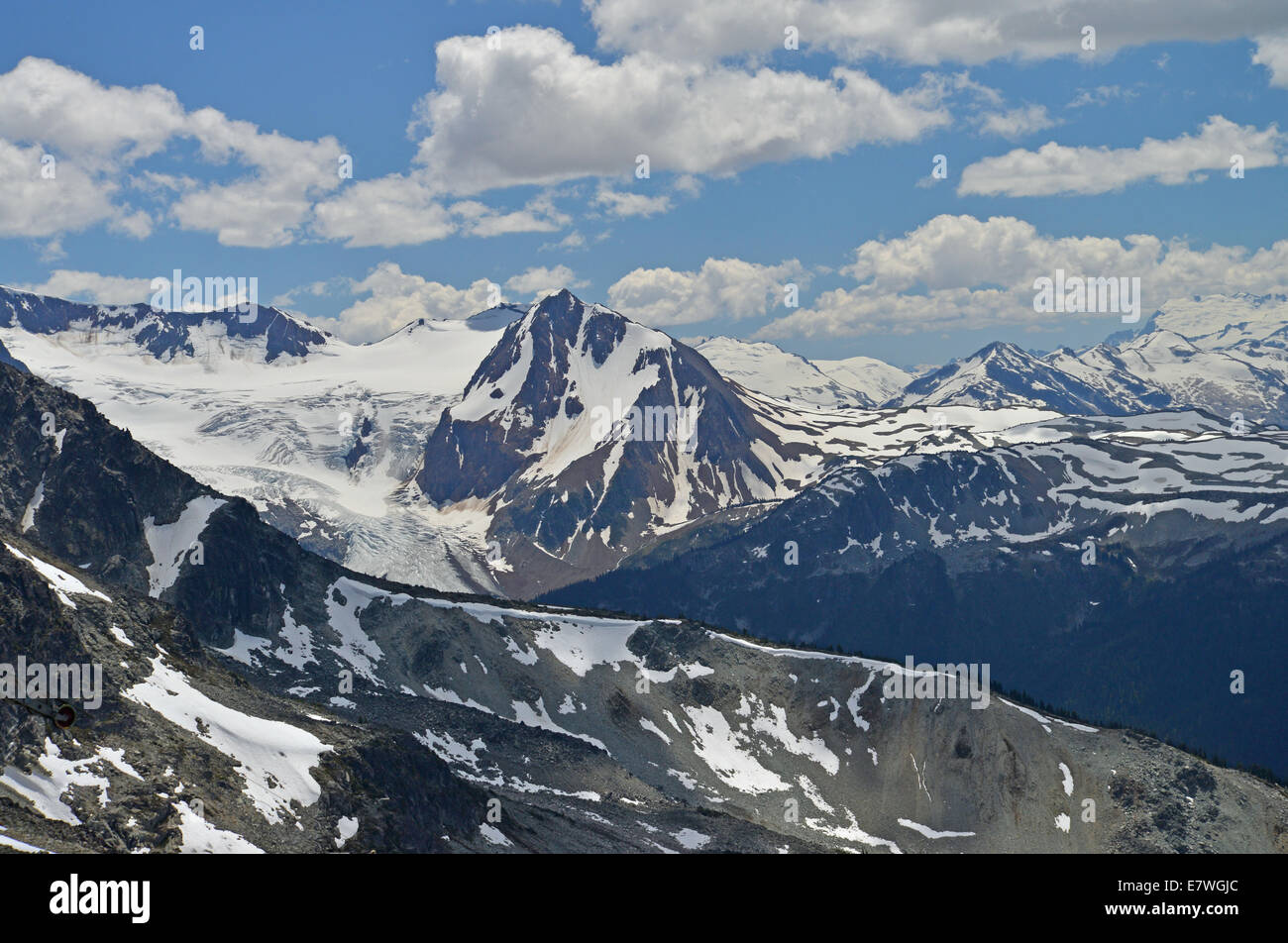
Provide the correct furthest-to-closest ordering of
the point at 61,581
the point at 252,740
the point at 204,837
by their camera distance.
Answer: the point at 61,581 < the point at 252,740 < the point at 204,837

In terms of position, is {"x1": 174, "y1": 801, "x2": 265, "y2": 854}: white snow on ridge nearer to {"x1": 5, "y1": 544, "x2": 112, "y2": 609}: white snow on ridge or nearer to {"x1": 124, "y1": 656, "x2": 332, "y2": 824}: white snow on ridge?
{"x1": 124, "y1": 656, "x2": 332, "y2": 824}: white snow on ridge

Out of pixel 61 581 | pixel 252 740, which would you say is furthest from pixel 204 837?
pixel 61 581

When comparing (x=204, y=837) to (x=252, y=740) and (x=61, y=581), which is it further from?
(x=61, y=581)

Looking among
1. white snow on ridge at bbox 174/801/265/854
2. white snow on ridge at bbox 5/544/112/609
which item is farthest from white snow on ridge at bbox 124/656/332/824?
white snow on ridge at bbox 5/544/112/609

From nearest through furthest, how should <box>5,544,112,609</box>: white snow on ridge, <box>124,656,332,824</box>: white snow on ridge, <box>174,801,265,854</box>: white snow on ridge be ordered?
<box>174,801,265,854</box>: white snow on ridge → <box>124,656,332,824</box>: white snow on ridge → <box>5,544,112,609</box>: white snow on ridge

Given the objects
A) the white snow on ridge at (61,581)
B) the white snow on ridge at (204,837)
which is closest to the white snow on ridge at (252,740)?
the white snow on ridge at (204,837)

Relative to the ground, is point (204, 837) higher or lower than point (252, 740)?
lower

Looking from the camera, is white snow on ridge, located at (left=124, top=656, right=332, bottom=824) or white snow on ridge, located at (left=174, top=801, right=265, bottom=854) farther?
white snow on ridge, located at (left=124, top=656, right=332, bottom=824)

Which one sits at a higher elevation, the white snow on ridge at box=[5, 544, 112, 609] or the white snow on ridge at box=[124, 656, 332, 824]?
the white snow on ridge at box=[5, 544, 112, 609]

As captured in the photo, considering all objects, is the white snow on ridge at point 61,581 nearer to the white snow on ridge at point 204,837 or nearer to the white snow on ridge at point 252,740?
the white snow on ridge at point 252,740

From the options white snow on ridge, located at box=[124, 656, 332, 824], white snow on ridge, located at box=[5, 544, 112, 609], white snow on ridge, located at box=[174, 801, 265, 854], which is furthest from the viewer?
white snow on ridge, located at box=[5, 544, 112, 609]
